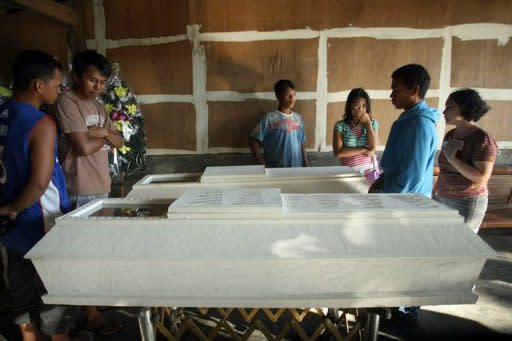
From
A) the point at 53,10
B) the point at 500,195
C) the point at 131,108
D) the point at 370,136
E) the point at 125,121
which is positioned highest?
the point at 53,10

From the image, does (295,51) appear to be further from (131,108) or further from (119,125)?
(119,125)

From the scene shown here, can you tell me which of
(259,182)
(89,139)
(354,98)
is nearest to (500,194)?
(354,98)

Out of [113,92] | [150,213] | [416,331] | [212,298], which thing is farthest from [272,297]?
[113,92]

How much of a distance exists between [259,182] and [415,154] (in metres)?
0.76

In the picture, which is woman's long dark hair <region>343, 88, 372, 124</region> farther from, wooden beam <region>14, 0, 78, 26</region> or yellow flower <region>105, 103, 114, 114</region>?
wooden beam <region>14, 0, 78, 26</region>

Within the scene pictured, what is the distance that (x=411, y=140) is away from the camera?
1560 millimetres

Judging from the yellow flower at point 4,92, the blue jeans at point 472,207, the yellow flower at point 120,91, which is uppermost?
the yellow flower at point 120,91

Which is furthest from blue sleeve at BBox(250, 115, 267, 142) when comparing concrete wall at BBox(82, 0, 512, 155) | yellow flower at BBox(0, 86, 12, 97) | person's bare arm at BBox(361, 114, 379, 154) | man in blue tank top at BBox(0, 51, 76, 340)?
yellow flower at BBox(0, 86, 12, 97)

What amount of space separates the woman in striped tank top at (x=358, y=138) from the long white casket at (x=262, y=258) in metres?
1.48

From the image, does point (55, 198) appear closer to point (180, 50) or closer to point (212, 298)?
point (212, 298)

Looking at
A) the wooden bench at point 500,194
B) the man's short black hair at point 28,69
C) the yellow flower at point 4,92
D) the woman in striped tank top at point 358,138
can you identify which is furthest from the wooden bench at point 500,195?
the yellow flower at point 4,92

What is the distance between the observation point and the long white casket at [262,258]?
91 cm

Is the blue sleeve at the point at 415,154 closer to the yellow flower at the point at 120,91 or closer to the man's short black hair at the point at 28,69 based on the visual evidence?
the man's short black hair at the point at 28,69

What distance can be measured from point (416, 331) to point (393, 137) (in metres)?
1.18
